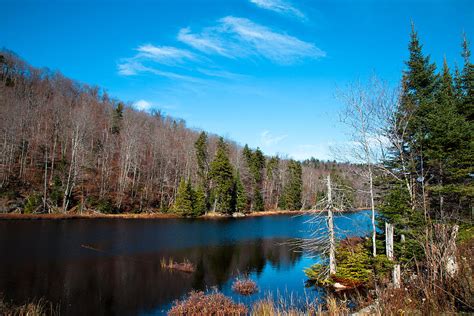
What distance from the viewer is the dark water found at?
1430cm

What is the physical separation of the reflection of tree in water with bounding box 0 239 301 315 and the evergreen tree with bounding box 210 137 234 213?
35707mm

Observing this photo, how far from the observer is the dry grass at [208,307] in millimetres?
12328

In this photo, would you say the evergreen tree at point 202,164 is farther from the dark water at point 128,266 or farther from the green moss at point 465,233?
the green moss at point 465,233

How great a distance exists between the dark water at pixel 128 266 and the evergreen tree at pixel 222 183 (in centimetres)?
2656

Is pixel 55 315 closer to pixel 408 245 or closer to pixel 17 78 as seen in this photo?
pixel 408 245

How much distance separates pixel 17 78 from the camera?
83125mm

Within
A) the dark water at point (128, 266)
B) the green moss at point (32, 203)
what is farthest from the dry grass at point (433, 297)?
the green moss at point (32, 203)

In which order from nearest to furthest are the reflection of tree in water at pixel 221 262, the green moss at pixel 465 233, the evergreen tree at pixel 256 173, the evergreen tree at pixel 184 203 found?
the green moss at pixel 465 233 → the reflection of tree in water at pixel 221 262 → the evergreen tree at pixel 184 203 → the evergreen tree at pixel 256 173

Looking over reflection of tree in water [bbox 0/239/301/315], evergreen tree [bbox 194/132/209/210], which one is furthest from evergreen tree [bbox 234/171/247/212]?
reflection of tree in water [bbox 0/239/301/315]

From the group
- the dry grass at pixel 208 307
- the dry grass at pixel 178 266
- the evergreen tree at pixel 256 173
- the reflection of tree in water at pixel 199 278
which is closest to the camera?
the dry grass at pixel 208 307

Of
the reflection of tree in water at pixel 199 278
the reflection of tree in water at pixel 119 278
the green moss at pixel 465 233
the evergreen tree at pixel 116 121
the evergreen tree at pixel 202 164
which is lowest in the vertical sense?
the reflection of tree in water at pixel 199 278

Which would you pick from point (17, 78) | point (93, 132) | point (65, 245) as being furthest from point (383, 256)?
point (17, 78)

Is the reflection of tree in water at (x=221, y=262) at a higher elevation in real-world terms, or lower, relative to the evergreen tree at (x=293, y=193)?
lower

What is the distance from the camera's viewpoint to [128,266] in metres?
20.0
